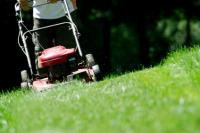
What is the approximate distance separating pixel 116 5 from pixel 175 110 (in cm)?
2270

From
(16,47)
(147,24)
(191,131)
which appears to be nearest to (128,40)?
(147,24)

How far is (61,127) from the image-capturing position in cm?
653

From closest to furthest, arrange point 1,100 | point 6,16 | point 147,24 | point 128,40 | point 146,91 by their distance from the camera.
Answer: point 146,91
point 1,100
point 6,16
point 147,24
point 128,40

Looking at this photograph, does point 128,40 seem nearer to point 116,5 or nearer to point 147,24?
point 147,24

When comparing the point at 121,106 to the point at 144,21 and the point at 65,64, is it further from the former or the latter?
the point at 144,21

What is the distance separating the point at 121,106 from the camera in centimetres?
730

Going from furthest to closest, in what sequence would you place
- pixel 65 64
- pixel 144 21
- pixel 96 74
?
A: 1. pixel 144 21
2. pixel 65 64
3. pixel 96 74

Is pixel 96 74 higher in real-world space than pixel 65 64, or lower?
lower

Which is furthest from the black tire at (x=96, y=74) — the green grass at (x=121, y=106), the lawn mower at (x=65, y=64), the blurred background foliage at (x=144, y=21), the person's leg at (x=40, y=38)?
the blurred background foliage at (x=144, y=21)

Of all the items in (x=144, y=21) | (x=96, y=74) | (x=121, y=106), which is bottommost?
(x=144, y=21)

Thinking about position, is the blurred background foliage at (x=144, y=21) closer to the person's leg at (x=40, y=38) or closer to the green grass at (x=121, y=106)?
the person's leg at (x=40, y=38)

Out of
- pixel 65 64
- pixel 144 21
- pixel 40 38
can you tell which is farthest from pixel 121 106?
pixel 144 21

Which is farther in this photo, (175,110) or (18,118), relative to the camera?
(18,118)

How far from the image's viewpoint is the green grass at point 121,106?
6.01 metres
